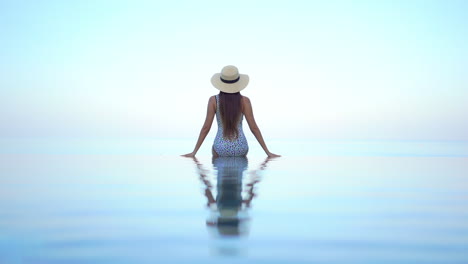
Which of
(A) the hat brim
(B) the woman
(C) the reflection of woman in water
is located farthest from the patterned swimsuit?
(C) the reflection of woman in water

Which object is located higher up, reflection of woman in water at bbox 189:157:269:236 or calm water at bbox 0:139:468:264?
reflection of woman in water at bbox 189:157:269:236

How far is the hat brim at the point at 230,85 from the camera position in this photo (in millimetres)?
7703

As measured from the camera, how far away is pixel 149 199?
331 centimetres

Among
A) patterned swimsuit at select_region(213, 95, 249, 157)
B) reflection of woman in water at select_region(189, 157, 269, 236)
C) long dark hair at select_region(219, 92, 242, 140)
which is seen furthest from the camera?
patterned swimsuit at select_region(213, 95, 249, 157)

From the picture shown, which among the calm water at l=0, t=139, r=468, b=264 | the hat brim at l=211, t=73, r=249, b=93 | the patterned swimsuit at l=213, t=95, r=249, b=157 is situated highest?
the hat brim at l=211, t=73, r=249, b=93

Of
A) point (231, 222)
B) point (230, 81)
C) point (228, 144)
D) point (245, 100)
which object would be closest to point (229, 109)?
point (245, 100)

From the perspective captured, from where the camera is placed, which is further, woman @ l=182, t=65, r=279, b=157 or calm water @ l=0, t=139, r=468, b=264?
woman @ l=182, t=65, r=279, b=157

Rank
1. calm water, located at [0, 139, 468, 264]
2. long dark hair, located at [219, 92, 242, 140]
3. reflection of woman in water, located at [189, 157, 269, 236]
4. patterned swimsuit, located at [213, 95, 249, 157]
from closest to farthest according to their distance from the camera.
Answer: calm water, located at [0, 139, 468, 264]
reflection of woman in water, located at [189, 157, 269, 236]
long dark hair, located at [219, 92, 242, 140]
patterned swimsuit, located at [213, 95, 249, 157]

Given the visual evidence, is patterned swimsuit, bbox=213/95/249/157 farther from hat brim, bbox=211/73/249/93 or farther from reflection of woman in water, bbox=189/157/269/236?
reflection of woman in water, bbox=189/157/269/236

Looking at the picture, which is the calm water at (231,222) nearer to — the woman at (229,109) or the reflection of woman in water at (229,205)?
the reflection of woman in water at (229,205)

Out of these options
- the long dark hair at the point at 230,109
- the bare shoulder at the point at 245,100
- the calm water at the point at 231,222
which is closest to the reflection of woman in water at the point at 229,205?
the calm water at the point at 231,222

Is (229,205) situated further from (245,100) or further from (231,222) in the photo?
(245,100)

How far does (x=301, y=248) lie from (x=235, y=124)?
5914 mm

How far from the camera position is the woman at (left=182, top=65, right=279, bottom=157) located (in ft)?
25.2
